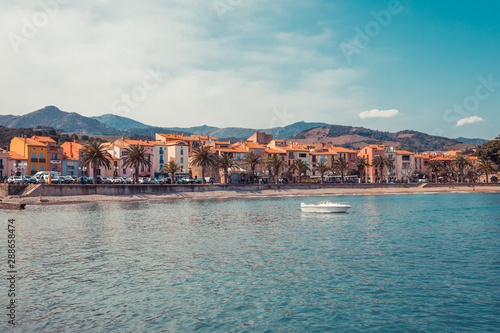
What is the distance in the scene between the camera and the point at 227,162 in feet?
360

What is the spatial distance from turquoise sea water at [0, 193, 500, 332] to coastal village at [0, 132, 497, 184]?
210 feet

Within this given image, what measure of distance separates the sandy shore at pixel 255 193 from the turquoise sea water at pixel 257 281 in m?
39.8

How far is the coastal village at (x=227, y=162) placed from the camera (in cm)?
10481

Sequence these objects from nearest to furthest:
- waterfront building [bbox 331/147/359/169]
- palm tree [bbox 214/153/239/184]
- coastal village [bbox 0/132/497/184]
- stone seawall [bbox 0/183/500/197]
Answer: stone seawall [bbox 0/183/500/197], coastal village [bbox 0/132/497/184], palm tree [bbox 214/153/239/184], waterfront building [bbox 331/147/359/169]

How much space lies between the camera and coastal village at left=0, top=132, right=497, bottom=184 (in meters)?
105

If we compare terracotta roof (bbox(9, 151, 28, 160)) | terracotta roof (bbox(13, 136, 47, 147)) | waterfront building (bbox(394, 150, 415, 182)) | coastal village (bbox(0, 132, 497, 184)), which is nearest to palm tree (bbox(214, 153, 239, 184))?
coastal village (bbox(0, 132, 497, 184))

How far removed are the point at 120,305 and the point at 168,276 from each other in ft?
15.8

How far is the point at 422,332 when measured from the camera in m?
14.4

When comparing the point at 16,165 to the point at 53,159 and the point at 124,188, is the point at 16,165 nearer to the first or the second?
Answer: the point at 53,159

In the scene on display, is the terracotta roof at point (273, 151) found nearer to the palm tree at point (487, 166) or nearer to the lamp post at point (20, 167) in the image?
the palm tree at point (487, 166)

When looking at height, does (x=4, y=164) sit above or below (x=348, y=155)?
below

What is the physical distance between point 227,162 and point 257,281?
89.2m

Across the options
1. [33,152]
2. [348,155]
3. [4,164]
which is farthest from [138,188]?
[348,155]

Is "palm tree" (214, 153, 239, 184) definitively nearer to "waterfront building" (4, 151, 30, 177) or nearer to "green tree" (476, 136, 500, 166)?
"waterfront building" (4, 151, 30, 177)
